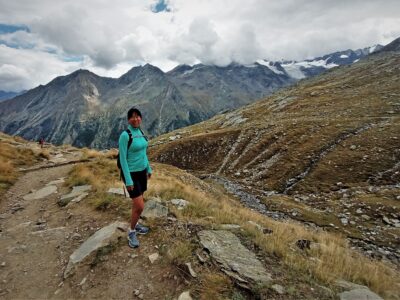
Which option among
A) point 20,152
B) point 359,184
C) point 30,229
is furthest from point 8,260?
point 359,184

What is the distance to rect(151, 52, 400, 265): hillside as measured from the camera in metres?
30.5

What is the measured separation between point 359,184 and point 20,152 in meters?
40.8

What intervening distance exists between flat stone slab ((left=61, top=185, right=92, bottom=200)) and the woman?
719 centimetres

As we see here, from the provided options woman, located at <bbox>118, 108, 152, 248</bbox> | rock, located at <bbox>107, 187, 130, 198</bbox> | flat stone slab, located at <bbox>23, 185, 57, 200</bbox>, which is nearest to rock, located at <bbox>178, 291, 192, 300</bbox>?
woman, located at <bbox>118, 108, 152, 248</bbox>

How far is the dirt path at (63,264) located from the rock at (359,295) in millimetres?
4271

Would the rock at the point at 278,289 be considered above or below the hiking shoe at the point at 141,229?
below

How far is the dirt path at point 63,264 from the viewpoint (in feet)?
28.1

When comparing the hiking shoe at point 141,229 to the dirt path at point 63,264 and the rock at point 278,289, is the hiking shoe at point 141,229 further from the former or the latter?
the rock at point 278,289

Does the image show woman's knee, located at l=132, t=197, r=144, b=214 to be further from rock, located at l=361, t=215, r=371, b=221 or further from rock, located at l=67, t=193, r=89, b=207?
rock, located at l=361, t=215, r=371, b=221

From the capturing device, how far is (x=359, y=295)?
7938mm

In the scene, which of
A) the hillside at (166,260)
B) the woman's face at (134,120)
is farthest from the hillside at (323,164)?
the woman's face at (134,120)

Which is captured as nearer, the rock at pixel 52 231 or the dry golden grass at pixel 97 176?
the rock at pixel 52 231

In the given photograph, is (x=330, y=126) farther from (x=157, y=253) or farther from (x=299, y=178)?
(x=157, y=253)

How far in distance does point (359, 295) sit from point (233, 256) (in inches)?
137
